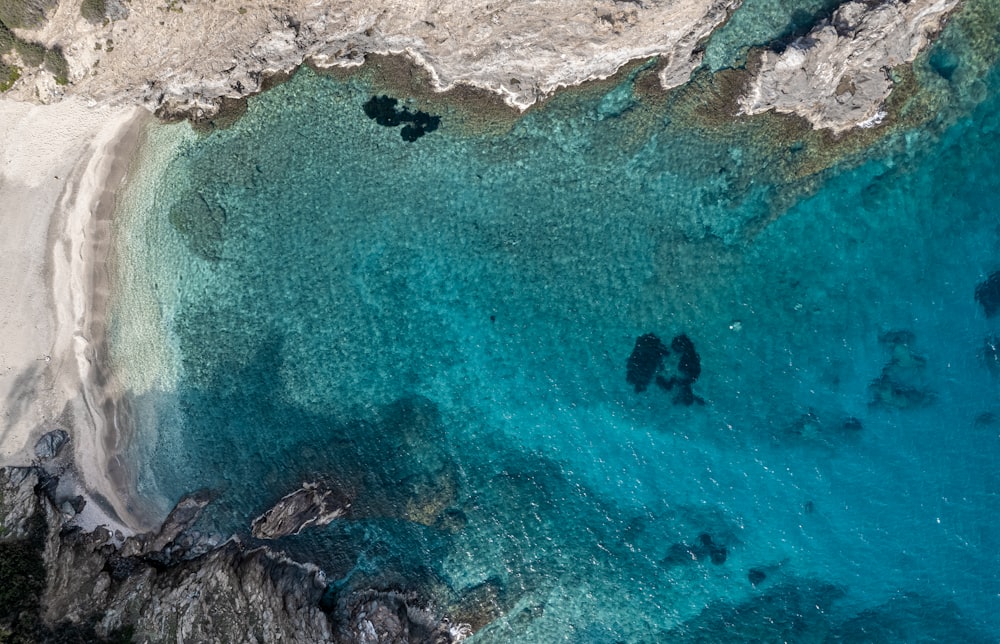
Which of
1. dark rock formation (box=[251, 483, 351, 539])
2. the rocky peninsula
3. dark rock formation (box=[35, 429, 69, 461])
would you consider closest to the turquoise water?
dark rock formation (box=[251, 483, 351, 539])

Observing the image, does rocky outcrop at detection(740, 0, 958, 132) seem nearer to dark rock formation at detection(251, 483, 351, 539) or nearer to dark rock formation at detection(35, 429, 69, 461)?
dark rock formation at detection(251, 483, 351, 539)

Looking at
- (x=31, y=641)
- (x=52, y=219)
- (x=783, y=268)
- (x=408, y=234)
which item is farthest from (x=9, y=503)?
(x=783, y=268)

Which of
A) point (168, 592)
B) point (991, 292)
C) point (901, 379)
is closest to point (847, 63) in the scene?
point (991, 292)

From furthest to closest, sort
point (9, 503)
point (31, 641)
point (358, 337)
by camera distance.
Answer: point (358, 337) < point (9, 503) < point (31, 641)

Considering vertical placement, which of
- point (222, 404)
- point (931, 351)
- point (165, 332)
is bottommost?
point (222, 404)

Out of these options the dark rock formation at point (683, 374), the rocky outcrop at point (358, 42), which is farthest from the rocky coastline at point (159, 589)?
the rocky outcrop at point (358, 42)

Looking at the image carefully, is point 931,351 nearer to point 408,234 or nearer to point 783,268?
point 783,268
